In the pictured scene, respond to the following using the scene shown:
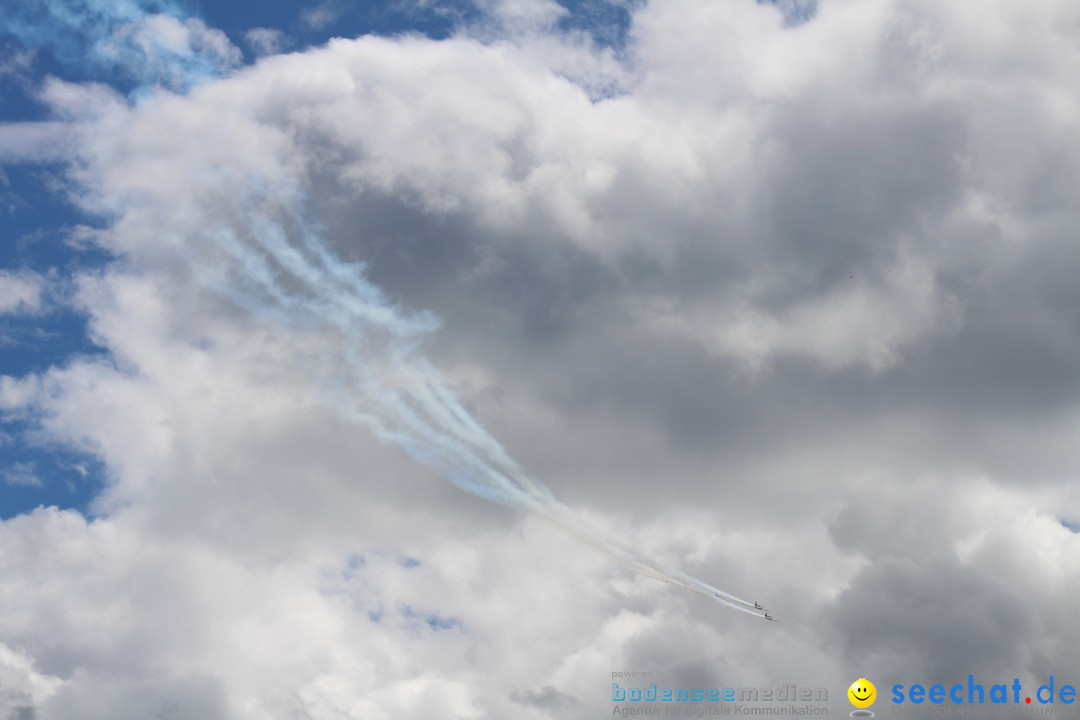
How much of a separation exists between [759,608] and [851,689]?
25677 mm

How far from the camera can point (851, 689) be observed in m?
150

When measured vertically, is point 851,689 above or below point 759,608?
below

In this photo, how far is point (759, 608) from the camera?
158 meters
